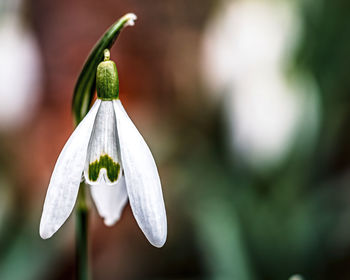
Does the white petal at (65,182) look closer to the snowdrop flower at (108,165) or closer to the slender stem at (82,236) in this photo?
the snowdrop flower at (108,165)

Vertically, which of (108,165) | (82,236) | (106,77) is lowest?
(82,236)

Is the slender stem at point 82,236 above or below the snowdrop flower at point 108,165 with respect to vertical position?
below

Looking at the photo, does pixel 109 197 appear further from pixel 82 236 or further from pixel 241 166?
pixel 241 166

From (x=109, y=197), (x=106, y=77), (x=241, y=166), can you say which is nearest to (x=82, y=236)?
(x=109, y=197)

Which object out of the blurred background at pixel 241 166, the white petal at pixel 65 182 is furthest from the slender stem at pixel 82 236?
the blurred background at pixel 241 166

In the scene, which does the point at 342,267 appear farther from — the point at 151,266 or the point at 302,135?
the point at 151,266

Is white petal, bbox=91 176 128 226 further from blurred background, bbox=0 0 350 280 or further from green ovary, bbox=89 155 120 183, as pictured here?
blurred background, bbox=0 0 350 280

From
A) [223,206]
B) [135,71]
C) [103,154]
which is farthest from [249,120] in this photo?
[103,154]
